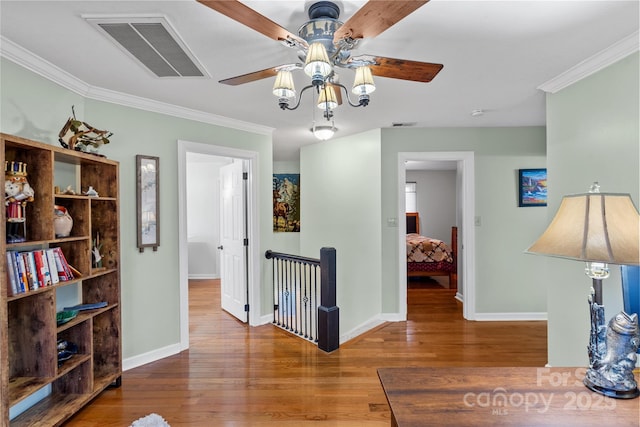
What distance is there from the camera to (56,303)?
6.66 feet

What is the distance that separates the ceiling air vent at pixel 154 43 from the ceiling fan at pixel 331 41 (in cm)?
39

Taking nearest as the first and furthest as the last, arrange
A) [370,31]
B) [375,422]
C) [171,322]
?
[370,31] < [375,422] < [171,322]

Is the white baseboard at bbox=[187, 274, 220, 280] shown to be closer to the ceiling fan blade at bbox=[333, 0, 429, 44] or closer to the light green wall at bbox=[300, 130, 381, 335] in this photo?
the light green wall at bbox=[300, 130, 381, 335]

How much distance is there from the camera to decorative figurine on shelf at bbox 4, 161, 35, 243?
5.30 feet

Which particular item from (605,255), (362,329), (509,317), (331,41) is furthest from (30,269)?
(509,317)

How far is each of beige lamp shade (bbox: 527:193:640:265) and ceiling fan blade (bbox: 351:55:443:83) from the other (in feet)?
3.05

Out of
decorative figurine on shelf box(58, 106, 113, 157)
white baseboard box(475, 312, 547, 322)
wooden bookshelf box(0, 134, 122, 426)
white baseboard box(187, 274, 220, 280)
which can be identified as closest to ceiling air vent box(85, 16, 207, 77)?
decorative figurine on shelf box(58, 106, 113, 157)

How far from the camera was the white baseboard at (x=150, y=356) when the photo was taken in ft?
8.73

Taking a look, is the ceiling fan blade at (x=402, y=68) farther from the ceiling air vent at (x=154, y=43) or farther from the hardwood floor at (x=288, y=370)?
the hardwood floor at (x=288, y=370)

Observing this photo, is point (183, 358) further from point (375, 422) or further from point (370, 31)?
point (370, 31)

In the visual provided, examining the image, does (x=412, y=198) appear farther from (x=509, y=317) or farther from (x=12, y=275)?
(x=12, y=275)

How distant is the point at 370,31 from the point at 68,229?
2.20 meters

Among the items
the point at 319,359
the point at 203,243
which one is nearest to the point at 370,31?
the point at 319,359

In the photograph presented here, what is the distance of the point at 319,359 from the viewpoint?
2770mm
